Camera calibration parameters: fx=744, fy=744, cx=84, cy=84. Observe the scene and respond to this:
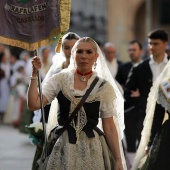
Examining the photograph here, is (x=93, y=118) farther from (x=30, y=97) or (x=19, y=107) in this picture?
(x=19, y=107)

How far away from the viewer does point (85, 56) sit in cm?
584

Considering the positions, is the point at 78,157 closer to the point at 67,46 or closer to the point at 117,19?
the point at 67,46

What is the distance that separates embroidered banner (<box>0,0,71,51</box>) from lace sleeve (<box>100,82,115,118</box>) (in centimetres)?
63

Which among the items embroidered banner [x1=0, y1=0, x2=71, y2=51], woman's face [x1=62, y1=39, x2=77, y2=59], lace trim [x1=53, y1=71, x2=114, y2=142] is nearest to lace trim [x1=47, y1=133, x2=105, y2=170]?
lace trim [x1=53, y1=71, x2=114, y2=142]

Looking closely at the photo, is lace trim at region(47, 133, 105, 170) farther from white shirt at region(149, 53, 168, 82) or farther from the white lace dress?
white shirt at region(149, 53, 168, 82)

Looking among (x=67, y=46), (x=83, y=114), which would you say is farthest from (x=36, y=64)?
(x=67, y=46)

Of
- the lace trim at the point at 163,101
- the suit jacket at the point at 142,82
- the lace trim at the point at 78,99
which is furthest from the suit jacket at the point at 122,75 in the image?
the lace trim at the point at 78,99

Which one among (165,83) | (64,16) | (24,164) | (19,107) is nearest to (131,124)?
(24,164)

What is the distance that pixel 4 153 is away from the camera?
11789mm

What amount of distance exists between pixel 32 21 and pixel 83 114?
3.01 ft

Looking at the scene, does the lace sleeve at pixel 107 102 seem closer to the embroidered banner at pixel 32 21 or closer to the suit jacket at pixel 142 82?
the embroidered banner at pixel 32 21

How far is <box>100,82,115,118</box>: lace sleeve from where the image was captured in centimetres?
586

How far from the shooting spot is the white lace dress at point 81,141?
572 centimetres

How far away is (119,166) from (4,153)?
20.4 ft
